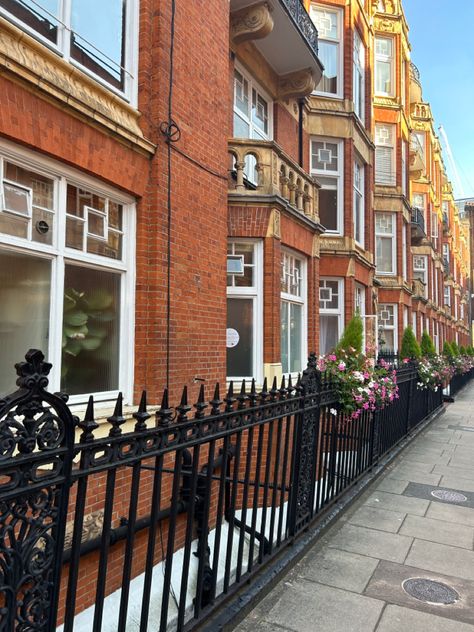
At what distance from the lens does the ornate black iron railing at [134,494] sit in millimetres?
1898

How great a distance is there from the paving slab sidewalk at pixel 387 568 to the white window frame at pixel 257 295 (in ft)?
7.54

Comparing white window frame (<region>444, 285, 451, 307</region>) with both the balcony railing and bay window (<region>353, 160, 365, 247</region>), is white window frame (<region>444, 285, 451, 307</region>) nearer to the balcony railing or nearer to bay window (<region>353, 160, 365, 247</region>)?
bay window (<region>353, 160, 365, 247</region>)

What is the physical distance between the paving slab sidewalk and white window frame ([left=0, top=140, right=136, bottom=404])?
2.24m

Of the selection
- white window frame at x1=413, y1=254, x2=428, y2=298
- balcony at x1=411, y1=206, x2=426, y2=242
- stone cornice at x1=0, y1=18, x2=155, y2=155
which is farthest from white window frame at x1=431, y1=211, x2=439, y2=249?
stone cornice at x1=0, y1=18, x2=155, y2=155

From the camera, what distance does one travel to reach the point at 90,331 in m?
4.52

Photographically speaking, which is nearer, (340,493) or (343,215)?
(340,493)

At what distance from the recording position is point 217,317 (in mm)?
5879

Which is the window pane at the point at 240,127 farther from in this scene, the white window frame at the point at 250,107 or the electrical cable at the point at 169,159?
the electrical cable at the point at 169,159

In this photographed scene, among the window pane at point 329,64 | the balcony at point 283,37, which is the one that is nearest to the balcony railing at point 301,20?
the balcony at point 283,37

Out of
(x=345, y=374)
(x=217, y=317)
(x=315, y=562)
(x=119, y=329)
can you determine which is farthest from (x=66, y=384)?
(x=345, y=374)

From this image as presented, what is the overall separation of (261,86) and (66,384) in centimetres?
688

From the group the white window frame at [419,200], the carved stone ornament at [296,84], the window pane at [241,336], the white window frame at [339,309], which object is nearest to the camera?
the window pane at [241,336]

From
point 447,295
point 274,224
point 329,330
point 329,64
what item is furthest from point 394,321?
point 447,295

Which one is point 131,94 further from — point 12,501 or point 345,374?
point 12,501
